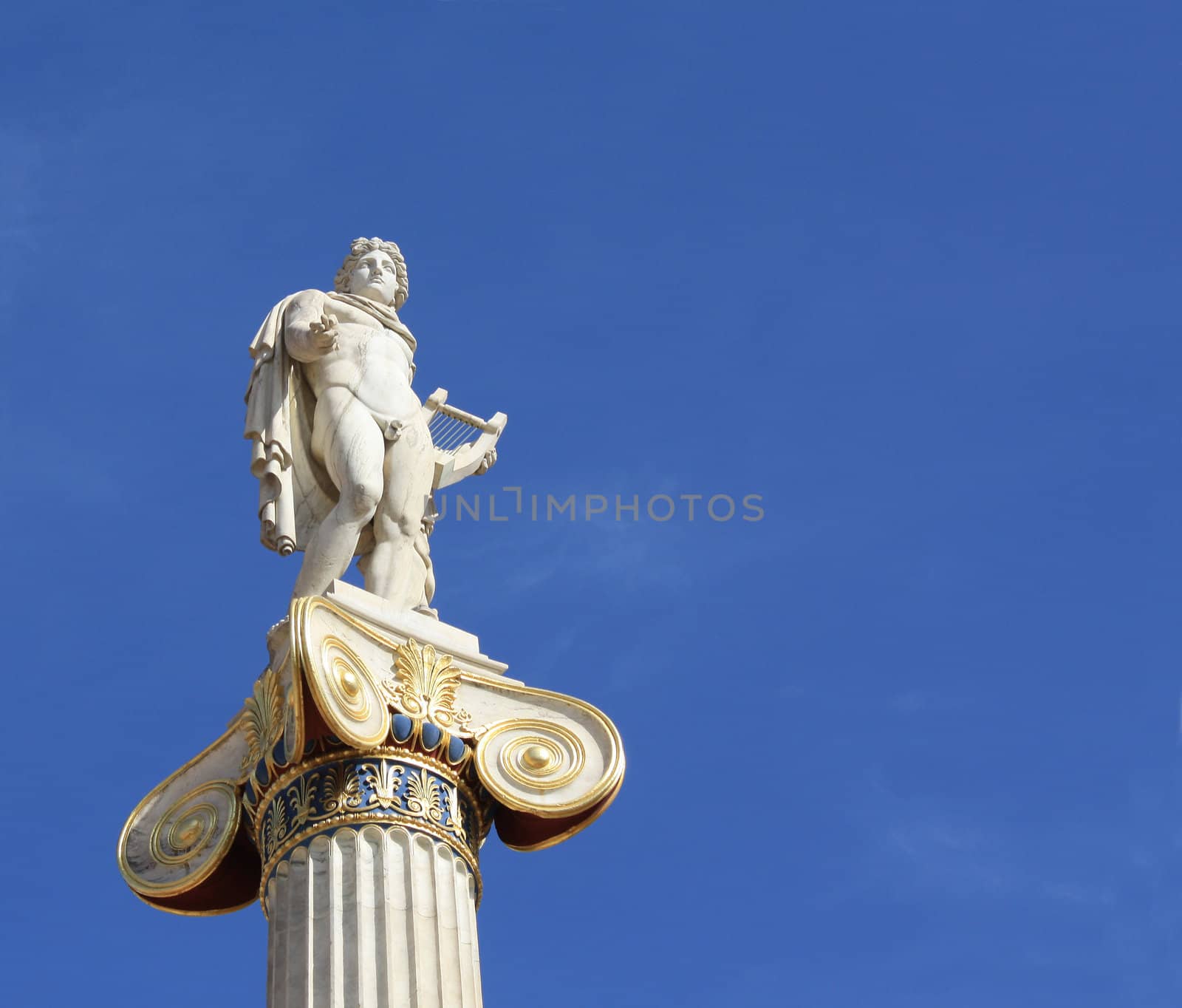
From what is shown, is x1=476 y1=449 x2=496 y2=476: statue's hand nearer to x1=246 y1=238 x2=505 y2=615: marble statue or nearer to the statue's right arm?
x1=246 y1=238 x2=505 y2=615: marble statue

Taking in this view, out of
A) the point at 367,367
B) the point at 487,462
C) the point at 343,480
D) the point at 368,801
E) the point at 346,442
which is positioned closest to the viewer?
the point at 368,801

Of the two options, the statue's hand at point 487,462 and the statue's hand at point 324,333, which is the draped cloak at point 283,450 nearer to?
the statue's hand at point 324,333

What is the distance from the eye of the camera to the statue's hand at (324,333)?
21.2m

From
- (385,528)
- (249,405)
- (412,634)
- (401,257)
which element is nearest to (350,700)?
(412,634)

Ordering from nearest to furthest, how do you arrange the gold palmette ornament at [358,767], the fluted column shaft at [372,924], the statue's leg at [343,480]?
the fluted column shaft at [372,924] → the gold palmette ornament at [358,767] → the statue's leg at [343,480]

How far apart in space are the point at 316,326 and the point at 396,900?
6.27 m

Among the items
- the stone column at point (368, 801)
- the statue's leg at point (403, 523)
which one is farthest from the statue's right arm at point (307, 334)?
the stone column at point (368, 801)

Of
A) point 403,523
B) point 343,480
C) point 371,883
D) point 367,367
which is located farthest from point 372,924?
point 367,367

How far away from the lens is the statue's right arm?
21.2m

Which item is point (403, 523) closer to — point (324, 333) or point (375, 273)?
→ point (324, 333)

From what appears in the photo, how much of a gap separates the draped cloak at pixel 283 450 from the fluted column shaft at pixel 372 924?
360 cm

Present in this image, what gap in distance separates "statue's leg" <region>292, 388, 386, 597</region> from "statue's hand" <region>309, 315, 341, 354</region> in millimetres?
467

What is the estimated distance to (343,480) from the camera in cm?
2044

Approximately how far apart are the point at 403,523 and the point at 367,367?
1.77 meters
